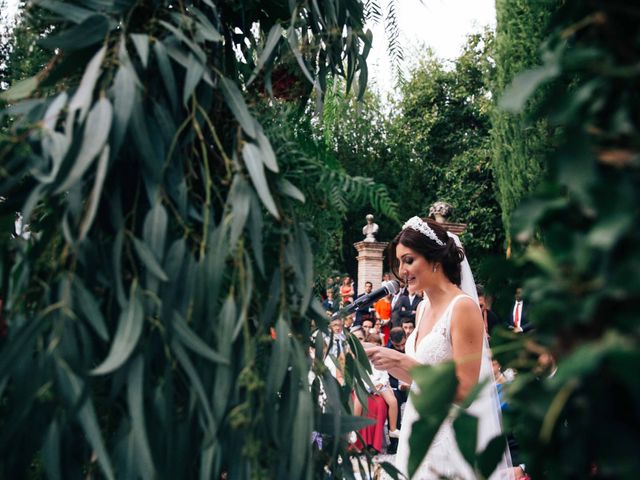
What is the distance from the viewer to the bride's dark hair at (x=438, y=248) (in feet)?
10.8

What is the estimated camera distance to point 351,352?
1577 mm

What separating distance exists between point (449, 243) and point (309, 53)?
6.54 feet

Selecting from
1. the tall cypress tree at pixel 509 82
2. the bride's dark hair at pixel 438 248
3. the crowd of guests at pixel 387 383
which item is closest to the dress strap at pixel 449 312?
the bride's dark hair at pixel 438 248

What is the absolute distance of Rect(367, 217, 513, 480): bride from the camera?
3.04 meters

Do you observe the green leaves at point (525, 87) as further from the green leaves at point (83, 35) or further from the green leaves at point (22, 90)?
the green leaves at point (22, 90)

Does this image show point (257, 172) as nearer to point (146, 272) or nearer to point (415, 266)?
point (146, 272)

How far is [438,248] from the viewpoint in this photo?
130 inches

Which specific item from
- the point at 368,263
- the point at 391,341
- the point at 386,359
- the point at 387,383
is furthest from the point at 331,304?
the point at 368,263

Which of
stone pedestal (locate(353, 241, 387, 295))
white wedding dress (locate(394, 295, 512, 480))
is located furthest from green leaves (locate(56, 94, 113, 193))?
stone pedestal (locate(353, 241, 387, 295))

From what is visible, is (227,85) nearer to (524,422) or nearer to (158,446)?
(158,446)

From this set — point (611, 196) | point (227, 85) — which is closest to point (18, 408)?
point (227, 85)

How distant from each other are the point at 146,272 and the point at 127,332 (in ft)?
0.40

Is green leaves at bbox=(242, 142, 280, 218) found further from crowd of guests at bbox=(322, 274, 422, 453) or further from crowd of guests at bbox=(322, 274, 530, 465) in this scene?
crowd of guests at bbox=(322, 274, 422, 453)

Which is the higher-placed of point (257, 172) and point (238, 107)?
point (238, 107)
